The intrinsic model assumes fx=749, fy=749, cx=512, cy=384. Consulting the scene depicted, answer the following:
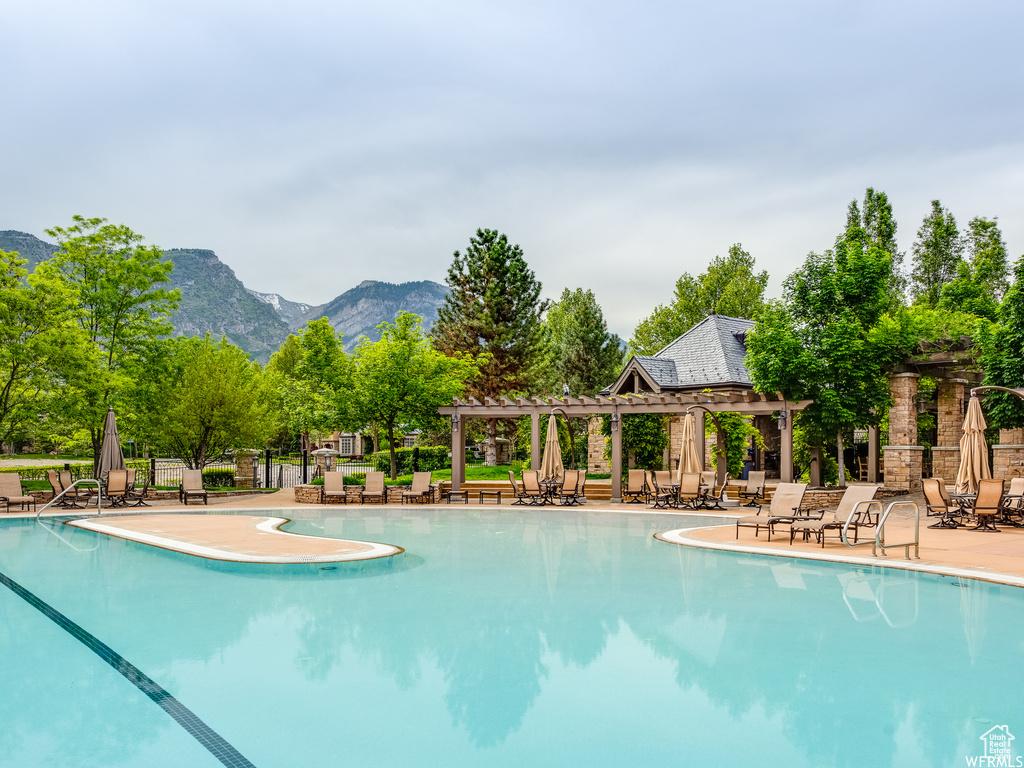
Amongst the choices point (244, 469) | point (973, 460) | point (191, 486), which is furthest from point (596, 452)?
point (973, 460)

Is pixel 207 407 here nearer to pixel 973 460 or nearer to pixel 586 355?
pixel 586 355

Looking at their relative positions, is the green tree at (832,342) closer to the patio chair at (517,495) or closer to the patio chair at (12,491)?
the patio chair at (517,495)

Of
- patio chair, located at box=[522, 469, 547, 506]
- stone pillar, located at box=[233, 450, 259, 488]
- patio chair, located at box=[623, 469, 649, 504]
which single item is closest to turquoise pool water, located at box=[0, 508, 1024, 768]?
patio chair, located at box=[522, 469, 547, 506]

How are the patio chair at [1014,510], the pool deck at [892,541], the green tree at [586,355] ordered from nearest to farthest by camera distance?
the pool deck at [892,541] → the patio chair at [1014,510] → the green tree at [586,355]

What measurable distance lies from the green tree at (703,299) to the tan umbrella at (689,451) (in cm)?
2655

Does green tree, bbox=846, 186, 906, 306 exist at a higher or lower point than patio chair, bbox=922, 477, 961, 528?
Result: higher

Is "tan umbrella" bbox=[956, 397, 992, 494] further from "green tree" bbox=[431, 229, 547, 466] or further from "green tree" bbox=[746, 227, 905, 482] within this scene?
"green tree" bbox=[431, 229, 547, 466]

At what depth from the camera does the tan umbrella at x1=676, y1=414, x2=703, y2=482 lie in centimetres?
1986

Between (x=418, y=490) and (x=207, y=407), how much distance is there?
8.32 metres

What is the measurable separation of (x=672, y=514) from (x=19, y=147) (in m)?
23.9

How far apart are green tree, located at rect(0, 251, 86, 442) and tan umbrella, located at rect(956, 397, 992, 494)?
22.0 metres

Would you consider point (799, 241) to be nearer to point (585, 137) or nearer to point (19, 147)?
point (585, 137)

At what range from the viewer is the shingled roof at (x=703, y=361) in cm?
2827

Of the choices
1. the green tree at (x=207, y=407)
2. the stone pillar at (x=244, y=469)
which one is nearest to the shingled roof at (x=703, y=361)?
the green tree at (x=207, y=407)
